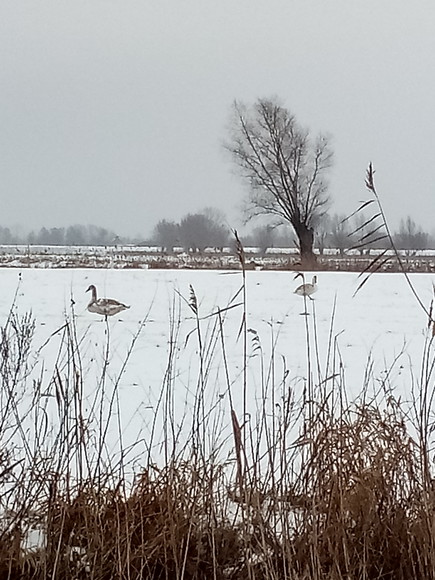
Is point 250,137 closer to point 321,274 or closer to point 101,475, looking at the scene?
point 321,274

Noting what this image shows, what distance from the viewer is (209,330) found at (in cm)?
685

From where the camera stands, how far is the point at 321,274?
470 inches

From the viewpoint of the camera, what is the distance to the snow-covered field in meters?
5.13

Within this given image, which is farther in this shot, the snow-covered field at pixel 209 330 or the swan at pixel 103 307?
the swan at pixel 103 307

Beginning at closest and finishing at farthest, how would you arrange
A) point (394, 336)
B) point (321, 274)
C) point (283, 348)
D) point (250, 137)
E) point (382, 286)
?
point (283, 348) < point (394, 336) < point (382, 286) < point (321, 274) < point (250, 137)

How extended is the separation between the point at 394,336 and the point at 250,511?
605cm

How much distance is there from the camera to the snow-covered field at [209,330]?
Result: 5133 mm

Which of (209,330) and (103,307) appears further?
(103,307)

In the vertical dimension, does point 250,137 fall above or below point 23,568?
above

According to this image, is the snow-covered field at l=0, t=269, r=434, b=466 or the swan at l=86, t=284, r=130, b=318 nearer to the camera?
the snow-covered field at l=0, t=269, r=434, b=466

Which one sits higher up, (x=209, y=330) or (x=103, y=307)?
(x=103, y=307)

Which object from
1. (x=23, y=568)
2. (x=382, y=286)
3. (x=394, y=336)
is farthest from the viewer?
(x=382, y=286)

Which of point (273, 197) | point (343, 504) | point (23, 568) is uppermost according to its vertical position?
point (273, 197)

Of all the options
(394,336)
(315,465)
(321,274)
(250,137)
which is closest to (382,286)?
(321,274)
